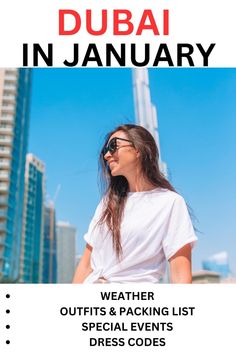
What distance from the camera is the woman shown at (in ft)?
3.16

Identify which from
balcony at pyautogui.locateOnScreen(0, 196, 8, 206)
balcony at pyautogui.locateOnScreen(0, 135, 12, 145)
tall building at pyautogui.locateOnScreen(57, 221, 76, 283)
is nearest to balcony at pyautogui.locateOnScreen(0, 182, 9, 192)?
balcony at pyautogui.locateOnScreen(0, 196, 8, 206)

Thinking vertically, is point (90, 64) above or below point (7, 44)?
below

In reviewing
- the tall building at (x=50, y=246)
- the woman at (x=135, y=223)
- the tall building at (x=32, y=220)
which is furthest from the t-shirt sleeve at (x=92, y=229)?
the tall building at (x=50, y=246)

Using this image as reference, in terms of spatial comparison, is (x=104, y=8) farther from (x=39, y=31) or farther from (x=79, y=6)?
(x=39, y=31)

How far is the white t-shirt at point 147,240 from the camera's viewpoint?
3.16 ft

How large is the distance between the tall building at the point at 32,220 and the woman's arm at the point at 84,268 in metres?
41.3

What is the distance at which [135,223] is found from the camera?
99cm

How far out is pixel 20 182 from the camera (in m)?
32.4

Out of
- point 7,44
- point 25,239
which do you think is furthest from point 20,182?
point 7,44

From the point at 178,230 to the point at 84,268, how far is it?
0.94 ft

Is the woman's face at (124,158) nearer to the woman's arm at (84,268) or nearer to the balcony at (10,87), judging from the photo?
the woman's arm at (84,268)

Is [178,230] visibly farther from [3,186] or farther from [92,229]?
[3,186]
